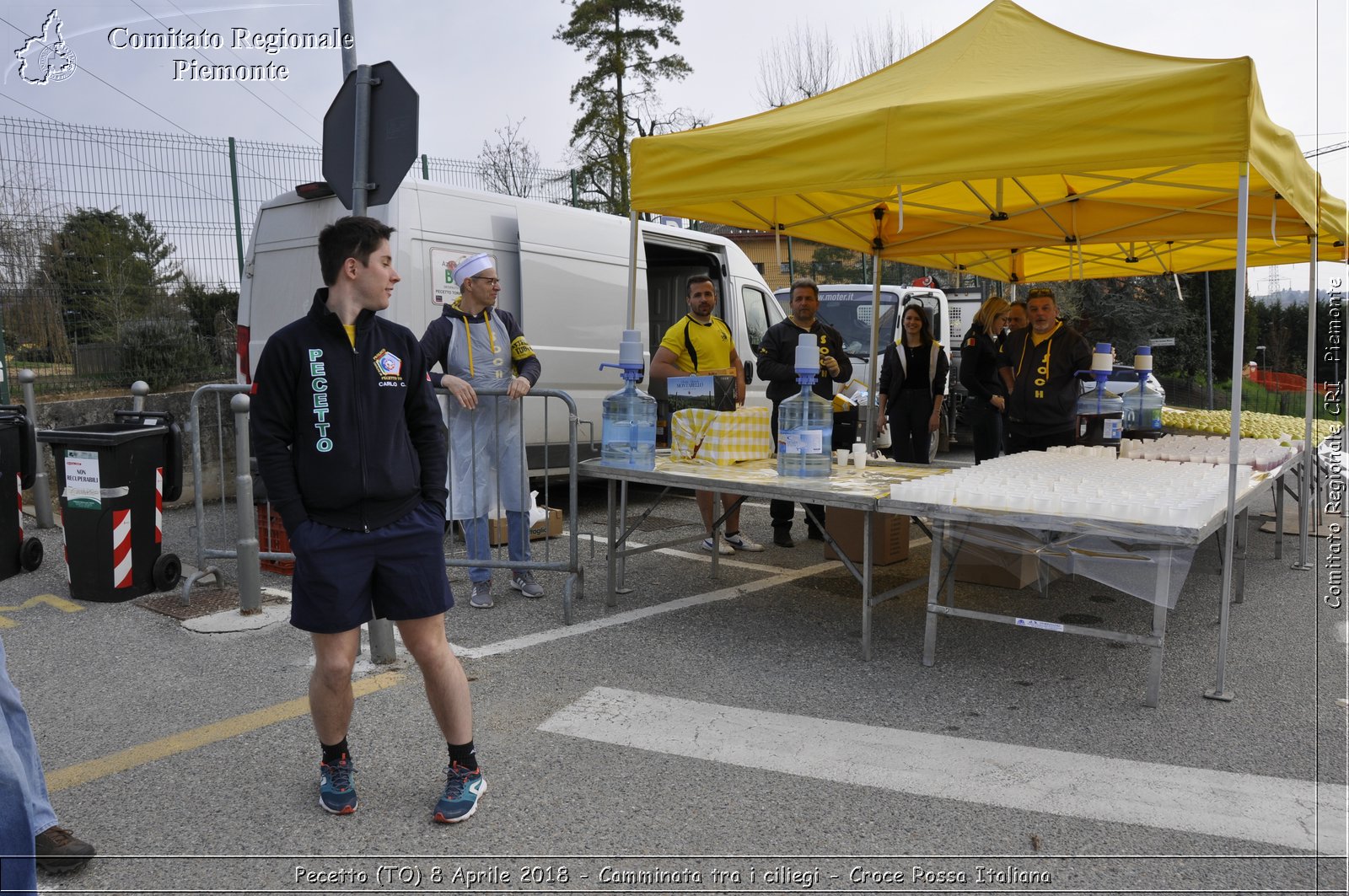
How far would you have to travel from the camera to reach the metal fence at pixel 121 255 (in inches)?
329

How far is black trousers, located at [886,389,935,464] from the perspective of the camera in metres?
7.98

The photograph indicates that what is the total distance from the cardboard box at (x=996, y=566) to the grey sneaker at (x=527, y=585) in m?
2.41

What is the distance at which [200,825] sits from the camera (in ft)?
9.96

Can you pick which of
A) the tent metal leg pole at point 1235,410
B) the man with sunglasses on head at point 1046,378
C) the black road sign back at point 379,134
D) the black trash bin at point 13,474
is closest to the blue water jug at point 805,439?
the tent metal leg pole at point 1235,410

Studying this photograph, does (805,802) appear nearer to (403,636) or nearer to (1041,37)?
(403,636)

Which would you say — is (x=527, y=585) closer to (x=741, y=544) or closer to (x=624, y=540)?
(x=624, y=540)

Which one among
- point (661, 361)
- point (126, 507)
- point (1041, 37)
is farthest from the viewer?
point (661, 361)

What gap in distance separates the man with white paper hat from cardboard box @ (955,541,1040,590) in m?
2.46

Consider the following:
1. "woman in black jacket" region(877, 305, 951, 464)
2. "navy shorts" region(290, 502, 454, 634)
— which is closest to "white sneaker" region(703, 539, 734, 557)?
"woman in black jacket" region(877, 305, 951, 464)

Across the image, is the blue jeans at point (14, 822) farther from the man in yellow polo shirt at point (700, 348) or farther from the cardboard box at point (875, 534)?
the man in yellow polo shirt at point (700, 348)

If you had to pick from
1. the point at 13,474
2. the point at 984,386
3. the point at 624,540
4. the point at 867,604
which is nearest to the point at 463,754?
the point at 867,604

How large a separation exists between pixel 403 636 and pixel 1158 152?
3558 millimetres

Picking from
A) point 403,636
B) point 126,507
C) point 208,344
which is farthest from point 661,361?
point 208,344

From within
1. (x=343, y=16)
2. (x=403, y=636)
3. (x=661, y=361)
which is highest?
(x=343, y=16)
